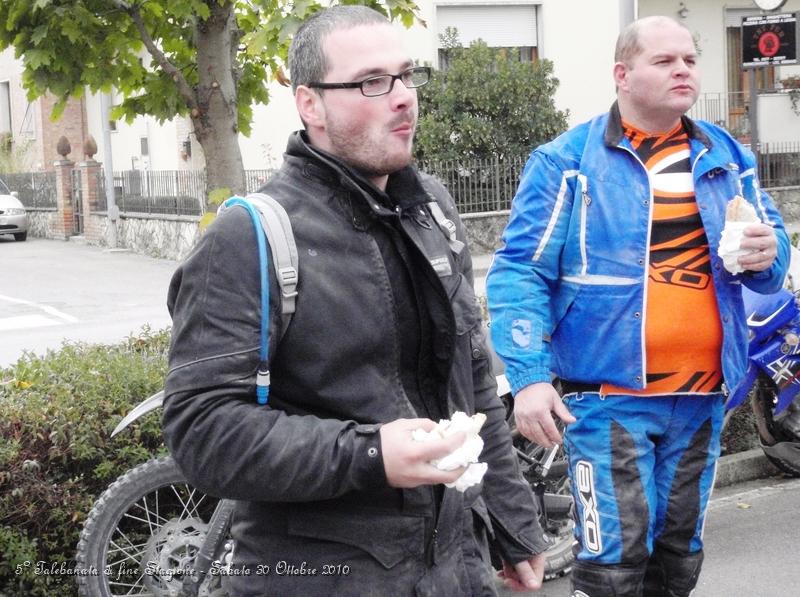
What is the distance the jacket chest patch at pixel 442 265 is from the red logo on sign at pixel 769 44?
8.91 meters

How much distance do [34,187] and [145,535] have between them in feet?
86.5

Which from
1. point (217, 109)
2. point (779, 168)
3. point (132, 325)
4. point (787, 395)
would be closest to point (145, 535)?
point (217, 109)

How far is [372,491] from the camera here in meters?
2.15

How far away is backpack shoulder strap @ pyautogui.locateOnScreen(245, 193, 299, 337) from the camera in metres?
2.07

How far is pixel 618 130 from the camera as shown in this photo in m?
3.69

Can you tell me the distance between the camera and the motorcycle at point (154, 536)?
4.00m

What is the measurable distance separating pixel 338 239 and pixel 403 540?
57 cm

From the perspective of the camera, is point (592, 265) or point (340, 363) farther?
point (592, 265)

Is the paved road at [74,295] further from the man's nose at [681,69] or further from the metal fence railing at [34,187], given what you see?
the man's nose at [681,69]

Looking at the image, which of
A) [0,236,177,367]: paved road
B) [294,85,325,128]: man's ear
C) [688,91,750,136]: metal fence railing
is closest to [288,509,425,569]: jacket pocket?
[294,85,325,128]: man's ear

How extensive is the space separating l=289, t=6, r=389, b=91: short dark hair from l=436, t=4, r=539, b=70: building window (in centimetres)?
1938

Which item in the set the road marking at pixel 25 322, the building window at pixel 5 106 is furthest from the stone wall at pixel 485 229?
the building window at pixel 5 106

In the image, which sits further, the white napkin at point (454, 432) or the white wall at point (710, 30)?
the white wall at point (710, 30)

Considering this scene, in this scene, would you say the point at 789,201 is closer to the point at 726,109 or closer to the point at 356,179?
the point at 726,109
